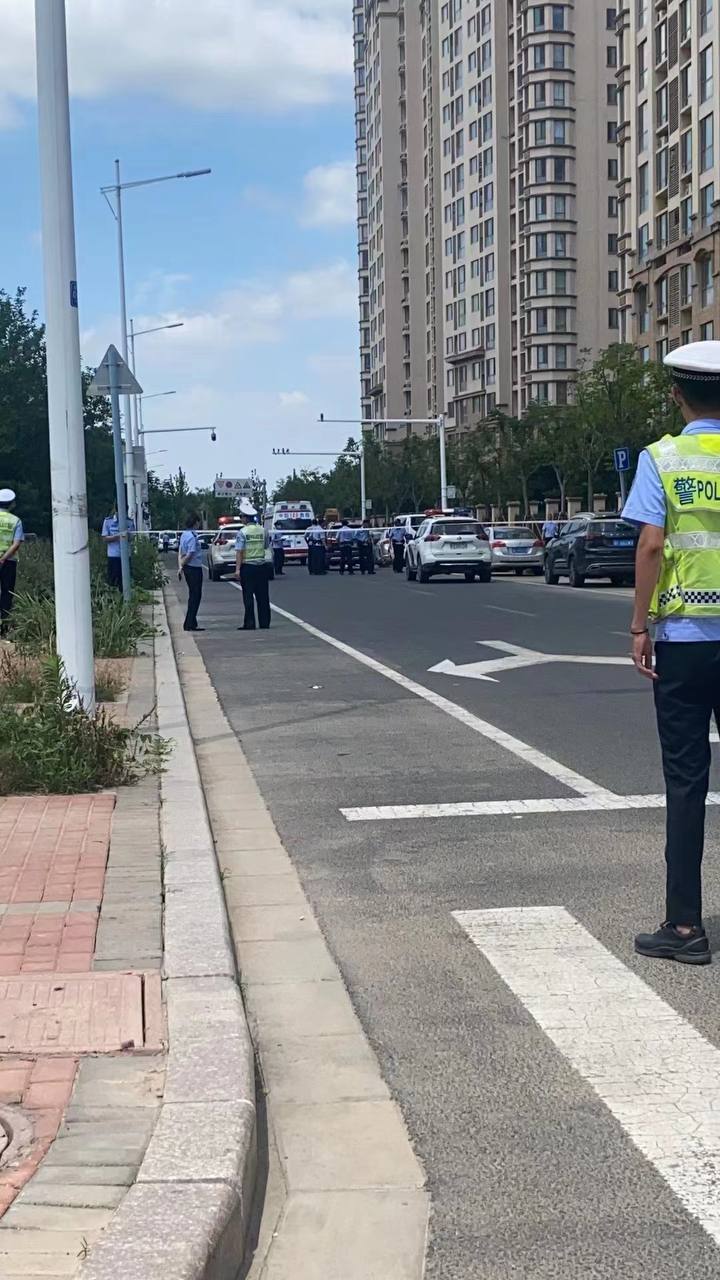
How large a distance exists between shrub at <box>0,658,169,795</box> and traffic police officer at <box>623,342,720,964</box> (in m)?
3.97

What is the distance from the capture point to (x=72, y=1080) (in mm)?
4074

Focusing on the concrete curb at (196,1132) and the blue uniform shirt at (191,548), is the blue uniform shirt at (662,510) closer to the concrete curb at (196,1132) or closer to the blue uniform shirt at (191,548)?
the concrete curb at (196,1132)

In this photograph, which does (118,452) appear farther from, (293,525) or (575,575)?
(293,525)

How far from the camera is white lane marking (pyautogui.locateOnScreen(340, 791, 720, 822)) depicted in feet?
26.4

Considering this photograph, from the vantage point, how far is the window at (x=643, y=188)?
76938mm

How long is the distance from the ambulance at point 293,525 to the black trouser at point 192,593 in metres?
26.1

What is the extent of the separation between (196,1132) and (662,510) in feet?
8.47

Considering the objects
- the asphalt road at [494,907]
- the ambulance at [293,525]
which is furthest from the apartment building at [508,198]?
the asphalt road at [494,907]

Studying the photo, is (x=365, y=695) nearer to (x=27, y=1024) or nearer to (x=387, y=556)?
(x=27, y=1024)

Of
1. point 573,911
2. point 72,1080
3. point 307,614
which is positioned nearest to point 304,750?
point 573,911

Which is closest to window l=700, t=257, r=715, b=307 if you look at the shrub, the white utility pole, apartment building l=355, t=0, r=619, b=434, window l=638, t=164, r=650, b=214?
window l=638, t=164, r=650, b=214

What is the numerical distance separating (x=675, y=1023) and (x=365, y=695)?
9.18 m

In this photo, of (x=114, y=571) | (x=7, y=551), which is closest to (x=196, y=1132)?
(x=7, y=551)

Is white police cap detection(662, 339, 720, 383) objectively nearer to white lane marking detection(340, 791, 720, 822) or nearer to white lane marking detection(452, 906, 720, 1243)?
white lane marking detection(452, 906, 720, 1243)
